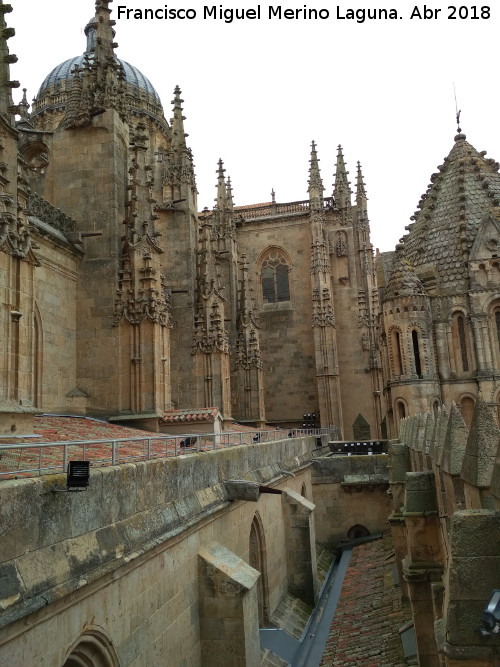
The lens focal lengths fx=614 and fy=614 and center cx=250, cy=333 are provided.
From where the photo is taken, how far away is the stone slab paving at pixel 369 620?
39.4 feet

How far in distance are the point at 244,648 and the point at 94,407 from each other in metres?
9.86

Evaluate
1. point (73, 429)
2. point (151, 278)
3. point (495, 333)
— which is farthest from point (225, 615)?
point (495, 333)

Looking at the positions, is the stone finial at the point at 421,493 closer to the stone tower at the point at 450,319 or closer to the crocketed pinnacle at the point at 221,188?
the stone tower at the point at 450,319

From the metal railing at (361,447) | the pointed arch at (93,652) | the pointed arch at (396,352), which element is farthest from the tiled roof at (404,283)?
the pointed arch at (93,652)

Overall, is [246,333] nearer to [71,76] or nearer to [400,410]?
[400,410]

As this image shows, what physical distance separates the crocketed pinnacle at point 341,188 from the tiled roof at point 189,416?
79.1ft

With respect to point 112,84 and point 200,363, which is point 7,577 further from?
point 200,363

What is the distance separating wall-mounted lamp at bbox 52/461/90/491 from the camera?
5.59m

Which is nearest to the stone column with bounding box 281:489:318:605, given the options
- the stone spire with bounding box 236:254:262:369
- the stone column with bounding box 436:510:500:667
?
the stone column with bounding box 436:510:500:667

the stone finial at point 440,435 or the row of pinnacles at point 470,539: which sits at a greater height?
the stone finial at point 440,435

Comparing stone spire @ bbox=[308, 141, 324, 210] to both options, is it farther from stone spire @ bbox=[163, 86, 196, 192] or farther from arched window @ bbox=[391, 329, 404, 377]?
arched window @ bbox=[391, 329, 404, 377]

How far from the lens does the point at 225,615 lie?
895 centimetres

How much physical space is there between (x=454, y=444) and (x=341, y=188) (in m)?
→ 33.3

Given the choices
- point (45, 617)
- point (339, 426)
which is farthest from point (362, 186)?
point (45, 617)
